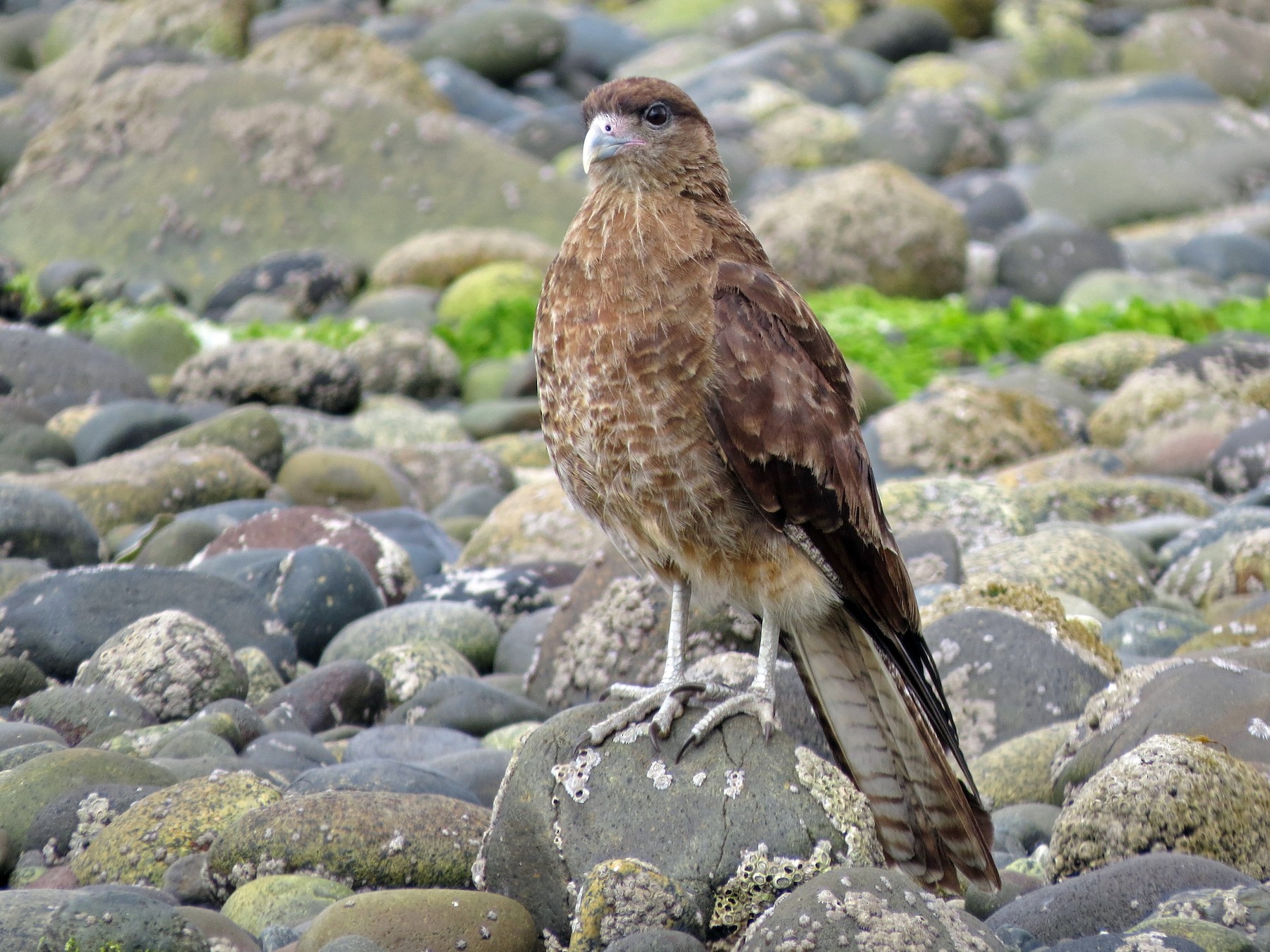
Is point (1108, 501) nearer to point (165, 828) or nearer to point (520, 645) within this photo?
point (520, 645)

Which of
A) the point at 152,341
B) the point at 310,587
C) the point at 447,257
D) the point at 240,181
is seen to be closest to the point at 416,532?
the point at 310,587

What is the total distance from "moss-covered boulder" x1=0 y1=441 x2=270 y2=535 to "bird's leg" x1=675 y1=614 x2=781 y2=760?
196 inches

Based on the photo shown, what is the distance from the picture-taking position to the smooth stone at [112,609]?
5441mm

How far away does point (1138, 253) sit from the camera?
659 inches

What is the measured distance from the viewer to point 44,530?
6.82 m

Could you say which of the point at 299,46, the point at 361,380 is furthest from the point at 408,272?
the point at 299,46

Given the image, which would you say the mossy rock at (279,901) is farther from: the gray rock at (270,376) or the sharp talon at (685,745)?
the gray rock at (270,376)

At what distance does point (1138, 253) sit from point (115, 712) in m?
14.6

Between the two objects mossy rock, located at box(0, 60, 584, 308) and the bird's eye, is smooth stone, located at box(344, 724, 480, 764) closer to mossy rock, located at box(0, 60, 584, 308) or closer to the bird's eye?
the bird's eye

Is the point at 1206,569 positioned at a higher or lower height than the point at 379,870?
lower

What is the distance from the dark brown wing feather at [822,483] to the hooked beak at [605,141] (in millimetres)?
489

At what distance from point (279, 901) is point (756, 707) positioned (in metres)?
1.31

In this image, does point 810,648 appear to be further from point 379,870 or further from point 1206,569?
point 1206,569

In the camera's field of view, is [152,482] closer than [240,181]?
Yes
